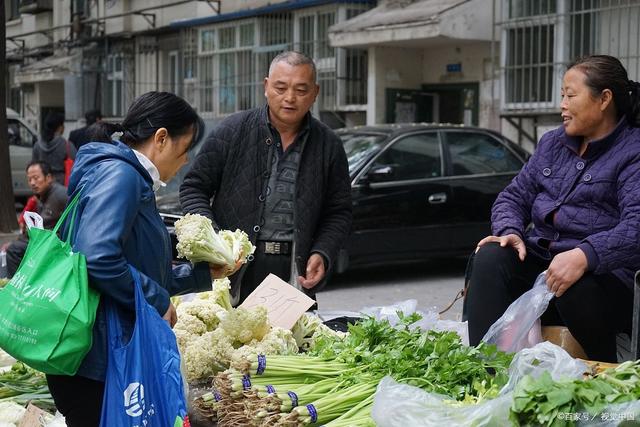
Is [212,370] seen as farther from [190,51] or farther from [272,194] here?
[190,51]

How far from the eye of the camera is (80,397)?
2891 mm

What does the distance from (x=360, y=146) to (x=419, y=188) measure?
0.77 m

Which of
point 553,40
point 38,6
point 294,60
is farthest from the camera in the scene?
point 38,6

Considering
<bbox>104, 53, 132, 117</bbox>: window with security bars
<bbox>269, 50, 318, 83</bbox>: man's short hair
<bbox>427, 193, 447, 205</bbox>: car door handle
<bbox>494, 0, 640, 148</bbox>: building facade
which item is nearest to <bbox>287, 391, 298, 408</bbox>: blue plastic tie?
<bbox>269, 50, 318, 83</bbox>: man's short hair

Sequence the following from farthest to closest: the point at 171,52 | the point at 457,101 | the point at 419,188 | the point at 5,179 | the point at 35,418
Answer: the point at 171,52 < the point at 457,101 < the point at 5,179 < the point at 419,188 < the point at 35,418

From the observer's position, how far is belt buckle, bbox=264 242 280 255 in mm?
4645

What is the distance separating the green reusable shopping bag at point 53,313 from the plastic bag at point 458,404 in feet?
3.47

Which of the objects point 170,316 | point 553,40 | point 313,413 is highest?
point 553,40

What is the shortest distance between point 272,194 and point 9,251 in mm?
3971

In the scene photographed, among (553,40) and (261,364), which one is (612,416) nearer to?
(261,364)

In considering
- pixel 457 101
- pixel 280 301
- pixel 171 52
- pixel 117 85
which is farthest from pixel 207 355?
pixel 117 85

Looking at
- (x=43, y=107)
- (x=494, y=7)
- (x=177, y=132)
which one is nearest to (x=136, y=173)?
(x=177, y=132)

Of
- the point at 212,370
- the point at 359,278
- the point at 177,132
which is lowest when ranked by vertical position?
the point at 359,278

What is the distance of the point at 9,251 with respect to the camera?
7.78m
